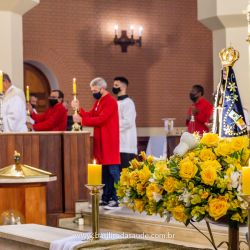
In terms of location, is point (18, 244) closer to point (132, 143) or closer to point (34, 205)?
point (34, 205)

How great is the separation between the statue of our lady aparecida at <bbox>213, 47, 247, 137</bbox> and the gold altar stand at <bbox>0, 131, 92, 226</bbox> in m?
3.73

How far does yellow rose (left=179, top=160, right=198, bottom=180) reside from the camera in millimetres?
1627

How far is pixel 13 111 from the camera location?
5910mm

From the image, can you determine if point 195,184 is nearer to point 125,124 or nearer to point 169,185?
point 169,185

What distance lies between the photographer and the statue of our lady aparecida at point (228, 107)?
2082 millimetres

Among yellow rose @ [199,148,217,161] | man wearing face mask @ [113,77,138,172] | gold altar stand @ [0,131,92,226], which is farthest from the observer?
man wearing face mask @ [113,77,138,172]

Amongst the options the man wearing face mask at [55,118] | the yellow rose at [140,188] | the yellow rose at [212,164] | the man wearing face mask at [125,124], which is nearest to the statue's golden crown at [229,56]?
the yellow rose at [212,164]

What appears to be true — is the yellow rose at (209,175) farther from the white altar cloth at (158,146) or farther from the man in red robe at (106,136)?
the white altar cloth at (158,146)

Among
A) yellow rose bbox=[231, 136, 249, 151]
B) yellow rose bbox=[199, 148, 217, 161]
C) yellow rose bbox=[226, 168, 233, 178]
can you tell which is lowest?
yellow rose bbox=[226, 168, 233, 178]

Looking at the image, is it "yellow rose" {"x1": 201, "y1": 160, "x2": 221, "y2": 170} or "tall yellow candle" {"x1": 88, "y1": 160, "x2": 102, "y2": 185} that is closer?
"yellow rose" {"x1": 201, "y1": 160, "x2": 221, "y2": 170}

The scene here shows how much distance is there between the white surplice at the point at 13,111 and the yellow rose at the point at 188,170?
453 centimetres

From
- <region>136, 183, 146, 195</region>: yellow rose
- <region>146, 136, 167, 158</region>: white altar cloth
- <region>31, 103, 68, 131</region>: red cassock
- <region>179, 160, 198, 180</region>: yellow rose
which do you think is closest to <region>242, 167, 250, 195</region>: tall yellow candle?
<region>179, 160, 198, 180</region>: yellow rose

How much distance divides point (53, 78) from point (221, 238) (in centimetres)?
664

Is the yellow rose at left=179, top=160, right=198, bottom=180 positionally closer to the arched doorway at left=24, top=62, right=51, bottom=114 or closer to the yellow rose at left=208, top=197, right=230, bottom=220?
the yellow rose at left=208, top=197, right=230, bottom=220
